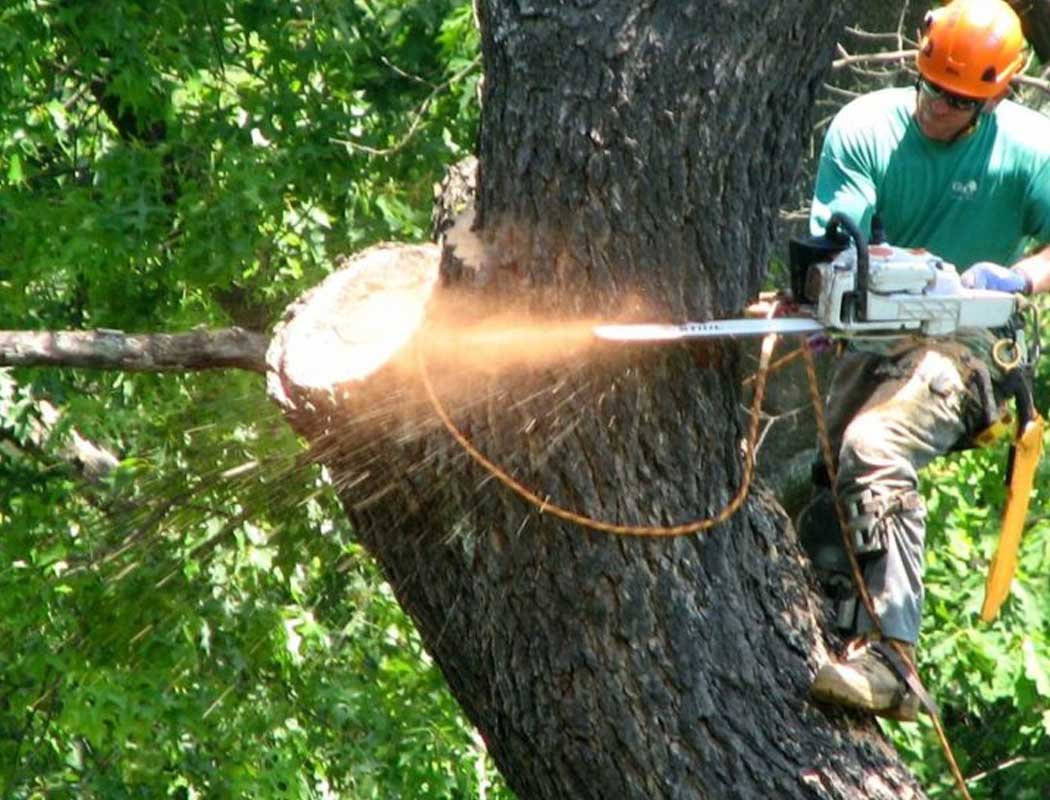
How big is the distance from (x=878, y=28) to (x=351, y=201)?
8.72ft

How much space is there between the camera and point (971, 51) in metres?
4.95

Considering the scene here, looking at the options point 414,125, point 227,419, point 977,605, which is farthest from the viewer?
point 977,605

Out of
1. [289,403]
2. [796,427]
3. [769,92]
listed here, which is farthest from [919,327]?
[796,427]

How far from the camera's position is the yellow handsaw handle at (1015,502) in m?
4.88

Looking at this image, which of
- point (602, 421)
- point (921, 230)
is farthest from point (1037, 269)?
point (602, 421)

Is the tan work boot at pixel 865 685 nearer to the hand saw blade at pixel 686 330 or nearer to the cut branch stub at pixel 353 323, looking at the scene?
the hand saw blade at pixel 686 330

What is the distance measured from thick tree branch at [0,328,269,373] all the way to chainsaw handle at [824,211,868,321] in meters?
1.59

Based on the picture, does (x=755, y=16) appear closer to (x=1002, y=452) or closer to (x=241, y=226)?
(x=241, y=226)

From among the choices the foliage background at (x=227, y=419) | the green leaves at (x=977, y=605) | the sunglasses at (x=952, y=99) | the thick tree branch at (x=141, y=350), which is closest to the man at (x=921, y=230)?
the sunglasses at (x=952, y=99)

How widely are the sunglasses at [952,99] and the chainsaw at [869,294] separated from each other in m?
0.54

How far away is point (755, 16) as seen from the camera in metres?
3.96

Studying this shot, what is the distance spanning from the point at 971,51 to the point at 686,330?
142 cm

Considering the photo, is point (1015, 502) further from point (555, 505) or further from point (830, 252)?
point (555, 505)

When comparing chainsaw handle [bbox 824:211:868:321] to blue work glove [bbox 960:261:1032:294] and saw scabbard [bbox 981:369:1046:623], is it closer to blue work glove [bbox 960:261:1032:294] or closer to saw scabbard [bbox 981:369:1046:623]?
blue work glove [bbox 960:261:1032:294]
